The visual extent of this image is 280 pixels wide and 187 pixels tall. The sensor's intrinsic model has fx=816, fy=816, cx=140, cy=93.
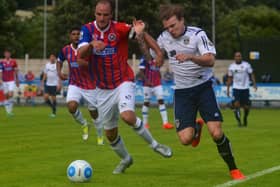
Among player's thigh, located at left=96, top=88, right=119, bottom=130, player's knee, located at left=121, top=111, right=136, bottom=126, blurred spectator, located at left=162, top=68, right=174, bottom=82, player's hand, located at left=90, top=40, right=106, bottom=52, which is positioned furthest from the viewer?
blurred spectator, located at left=162, top=68, right=174, bottom=82

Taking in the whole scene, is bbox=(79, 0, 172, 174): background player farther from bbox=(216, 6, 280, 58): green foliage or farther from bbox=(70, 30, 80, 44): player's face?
bbox=(216, 6, 280, 58): green foliage

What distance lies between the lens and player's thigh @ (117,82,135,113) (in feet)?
38.6

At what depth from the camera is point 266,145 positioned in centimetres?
1730

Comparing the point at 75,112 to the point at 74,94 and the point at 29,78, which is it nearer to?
the point at 74,94

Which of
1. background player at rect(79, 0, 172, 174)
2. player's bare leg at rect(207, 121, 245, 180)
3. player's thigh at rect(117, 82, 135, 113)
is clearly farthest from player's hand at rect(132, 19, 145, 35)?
player's bare leg at rect(207, 121, 245, 180)

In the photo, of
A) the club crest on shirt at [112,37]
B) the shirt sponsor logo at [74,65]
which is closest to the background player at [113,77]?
the club crest on shirt at [112,37]

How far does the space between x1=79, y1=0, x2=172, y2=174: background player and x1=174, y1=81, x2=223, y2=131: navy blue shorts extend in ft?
2.09

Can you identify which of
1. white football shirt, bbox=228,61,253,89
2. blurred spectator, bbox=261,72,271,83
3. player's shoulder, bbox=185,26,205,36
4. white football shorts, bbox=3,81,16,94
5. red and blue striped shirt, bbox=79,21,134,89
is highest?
player's shoulder, bbox=185,26,205,36

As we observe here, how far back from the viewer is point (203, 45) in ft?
36.3

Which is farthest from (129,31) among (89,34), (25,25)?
(25,25)

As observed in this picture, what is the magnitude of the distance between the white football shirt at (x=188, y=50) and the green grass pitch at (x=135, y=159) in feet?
4.59

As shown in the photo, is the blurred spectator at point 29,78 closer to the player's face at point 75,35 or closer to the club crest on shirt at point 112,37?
the player's face at point 75,35

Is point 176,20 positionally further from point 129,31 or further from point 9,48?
point 9,48

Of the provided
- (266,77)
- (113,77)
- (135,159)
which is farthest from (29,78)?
(113,77)
